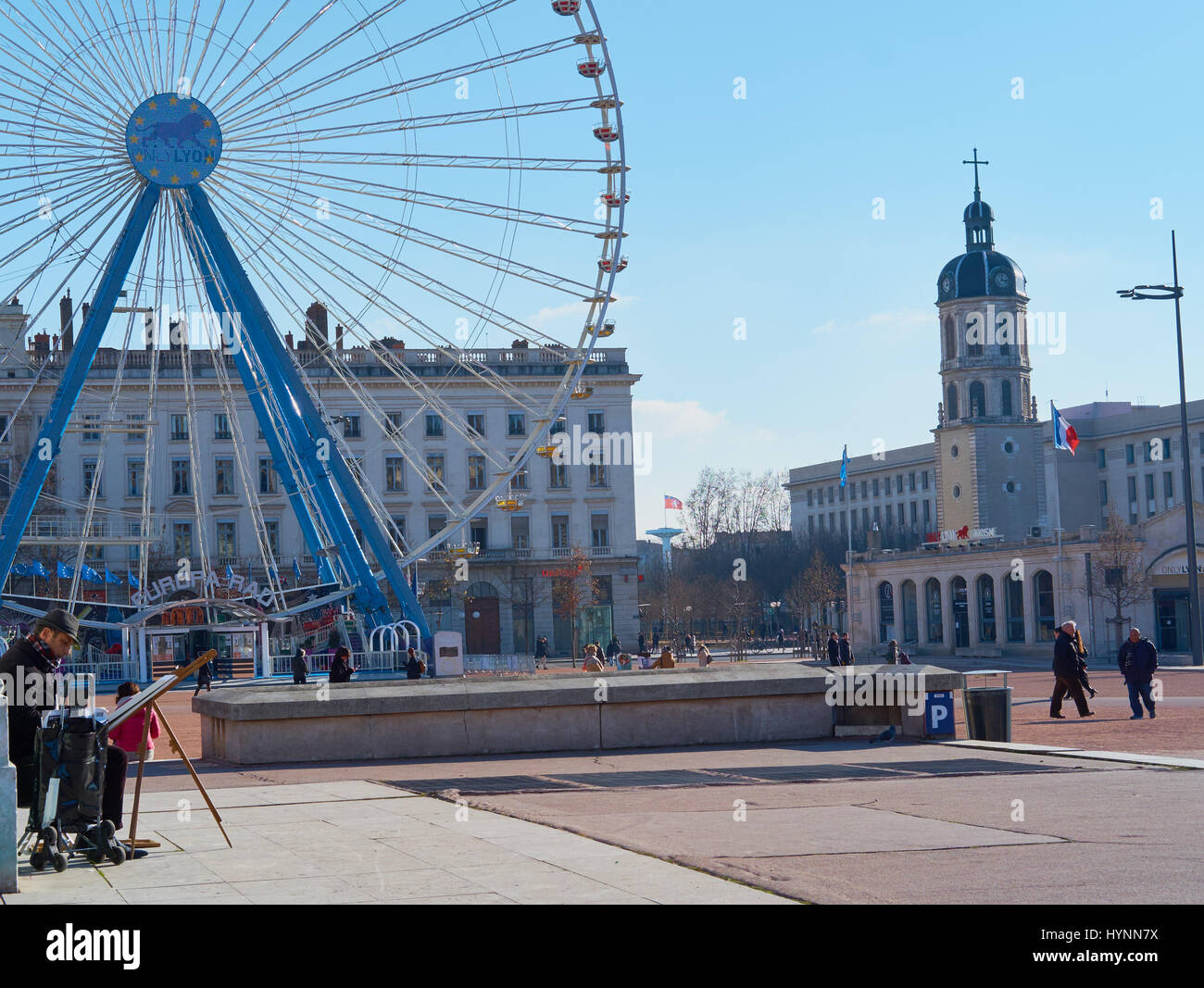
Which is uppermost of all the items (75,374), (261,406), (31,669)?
(75,374)

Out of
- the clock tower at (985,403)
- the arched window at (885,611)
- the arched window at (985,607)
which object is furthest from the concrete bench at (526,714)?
the clock tower at (985,403)

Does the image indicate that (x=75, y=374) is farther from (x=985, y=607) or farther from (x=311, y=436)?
(x=985, y=607)

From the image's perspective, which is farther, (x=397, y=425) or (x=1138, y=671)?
(x=397, y=425)

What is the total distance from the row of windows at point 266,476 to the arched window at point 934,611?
827 inches

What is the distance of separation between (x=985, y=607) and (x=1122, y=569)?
16507 millimetres

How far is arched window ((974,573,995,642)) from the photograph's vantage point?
91.6m

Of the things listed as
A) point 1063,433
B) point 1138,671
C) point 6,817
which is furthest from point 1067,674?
point 1063,433

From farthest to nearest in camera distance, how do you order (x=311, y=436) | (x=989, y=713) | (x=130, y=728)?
(x=311, y=436)
(x=989, y=713)
(x=130, y=728)

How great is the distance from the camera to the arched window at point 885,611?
99938mm

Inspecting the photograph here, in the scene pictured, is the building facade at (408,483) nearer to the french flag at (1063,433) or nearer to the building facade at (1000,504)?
the building facade at (1000,504)

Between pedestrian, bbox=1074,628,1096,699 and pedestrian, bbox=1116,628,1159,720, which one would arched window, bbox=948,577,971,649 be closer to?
pedestrian, bbox=1074,628,1096,699

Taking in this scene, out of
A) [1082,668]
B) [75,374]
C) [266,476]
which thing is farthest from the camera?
[266,476]

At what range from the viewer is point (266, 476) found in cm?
9062
